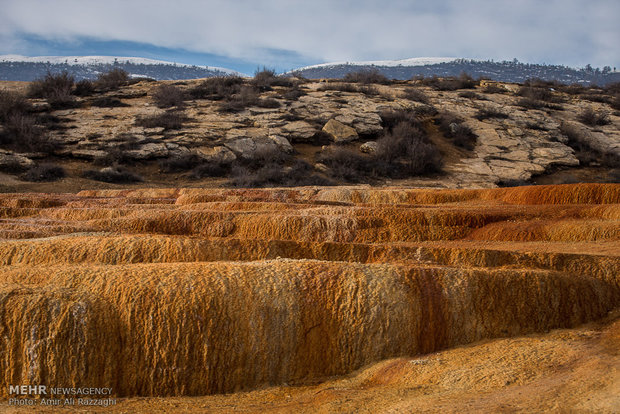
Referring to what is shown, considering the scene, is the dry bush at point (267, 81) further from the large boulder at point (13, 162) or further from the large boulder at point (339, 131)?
the large boulder at point (13, 162)

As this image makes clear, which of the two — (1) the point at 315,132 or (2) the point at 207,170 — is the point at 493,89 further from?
(2) the point at 207,170

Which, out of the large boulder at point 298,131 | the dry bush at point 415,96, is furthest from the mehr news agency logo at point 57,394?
the dry bush at point 415,96

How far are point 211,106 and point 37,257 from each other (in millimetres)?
24161


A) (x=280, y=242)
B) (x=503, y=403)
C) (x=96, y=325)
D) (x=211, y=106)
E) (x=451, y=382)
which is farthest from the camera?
(x=211, y=106)

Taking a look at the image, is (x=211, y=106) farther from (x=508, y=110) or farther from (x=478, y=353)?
(x=478, y=353)

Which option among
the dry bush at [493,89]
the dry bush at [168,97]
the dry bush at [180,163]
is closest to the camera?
the dry bush at [180,163]

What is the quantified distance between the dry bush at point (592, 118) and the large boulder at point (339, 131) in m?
16.4

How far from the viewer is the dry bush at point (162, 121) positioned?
25359 millimetres

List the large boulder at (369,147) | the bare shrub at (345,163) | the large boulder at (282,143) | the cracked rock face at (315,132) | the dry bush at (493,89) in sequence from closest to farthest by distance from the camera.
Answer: the bare shrub at (345,163) → the cracked rock face at (315,132) → the large boulder at (282,143) → the large boulder at (369,147) → the dry bush at (493,89)

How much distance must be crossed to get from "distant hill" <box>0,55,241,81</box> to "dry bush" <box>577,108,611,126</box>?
349ft

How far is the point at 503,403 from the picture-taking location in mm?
2949

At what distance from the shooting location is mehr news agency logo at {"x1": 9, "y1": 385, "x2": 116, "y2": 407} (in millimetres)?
3652

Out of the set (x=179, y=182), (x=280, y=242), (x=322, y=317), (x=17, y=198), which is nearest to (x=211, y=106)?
(x=179, y=182)

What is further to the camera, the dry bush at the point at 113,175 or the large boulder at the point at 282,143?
the large boulder at the point at 282,143
